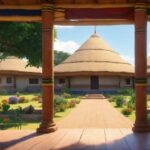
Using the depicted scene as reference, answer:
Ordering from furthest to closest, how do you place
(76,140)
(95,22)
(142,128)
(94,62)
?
(94,62)
(95,22)
(142,128)
(76,140)

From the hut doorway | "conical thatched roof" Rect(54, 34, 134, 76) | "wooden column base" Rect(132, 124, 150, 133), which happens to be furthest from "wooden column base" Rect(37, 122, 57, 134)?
the hut doorway

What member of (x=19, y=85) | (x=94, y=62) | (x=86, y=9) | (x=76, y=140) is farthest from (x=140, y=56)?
(x=19, y=85)

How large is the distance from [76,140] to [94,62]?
1543 inches

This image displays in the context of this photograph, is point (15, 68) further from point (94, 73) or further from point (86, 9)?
point (86, 9)

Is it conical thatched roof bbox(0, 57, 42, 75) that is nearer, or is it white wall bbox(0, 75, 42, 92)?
conical thatched roof bbox(0, 57, 42, 75)

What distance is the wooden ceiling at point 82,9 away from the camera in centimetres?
1047

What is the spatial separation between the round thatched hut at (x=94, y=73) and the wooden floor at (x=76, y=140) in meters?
34.3

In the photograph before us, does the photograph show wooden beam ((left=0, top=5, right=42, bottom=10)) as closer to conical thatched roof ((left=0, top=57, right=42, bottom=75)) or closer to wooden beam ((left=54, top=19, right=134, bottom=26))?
wooden beam ((left=54, top=19, right=134, bottom=26))

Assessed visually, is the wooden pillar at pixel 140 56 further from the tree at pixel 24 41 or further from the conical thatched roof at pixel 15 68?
the conical thatched roof at pixel 15 68

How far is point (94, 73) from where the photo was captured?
4431 centimetres

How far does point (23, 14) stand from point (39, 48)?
9259 millimetres

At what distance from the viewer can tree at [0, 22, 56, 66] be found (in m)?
19.4

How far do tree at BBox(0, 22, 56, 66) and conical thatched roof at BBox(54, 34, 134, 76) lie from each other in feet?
78.7

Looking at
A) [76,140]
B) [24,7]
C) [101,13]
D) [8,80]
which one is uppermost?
[24,7]
